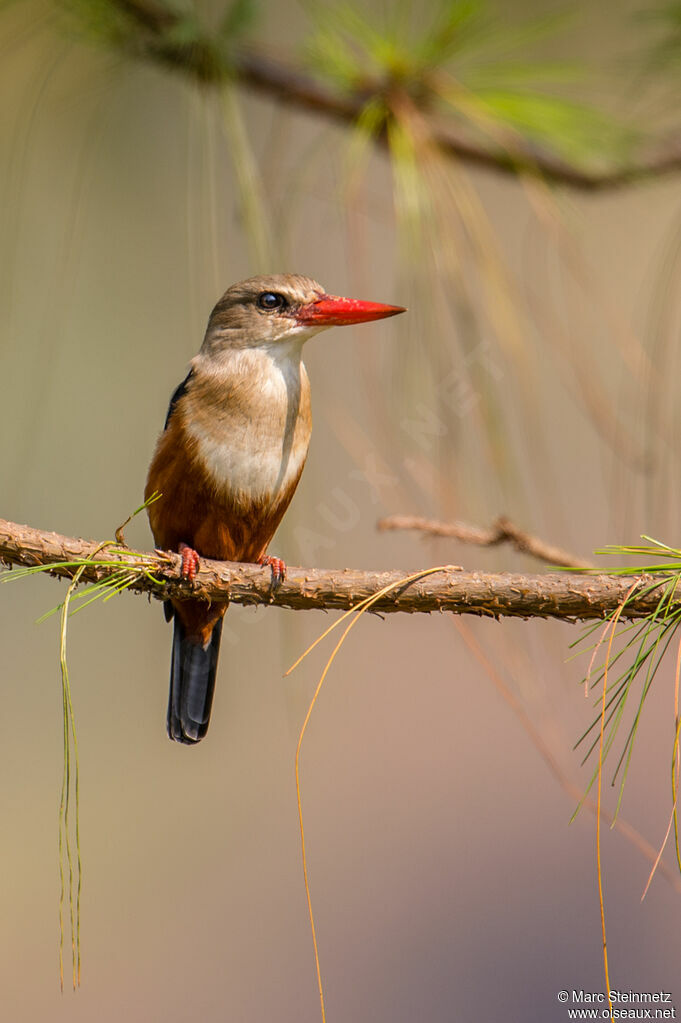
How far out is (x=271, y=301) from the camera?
206 centimetres

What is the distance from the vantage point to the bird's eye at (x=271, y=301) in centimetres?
205

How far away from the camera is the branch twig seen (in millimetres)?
1316

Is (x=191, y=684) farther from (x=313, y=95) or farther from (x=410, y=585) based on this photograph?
(x=313, y=95)

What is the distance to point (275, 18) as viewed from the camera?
2.08 m

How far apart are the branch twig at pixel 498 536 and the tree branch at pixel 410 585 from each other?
9cm

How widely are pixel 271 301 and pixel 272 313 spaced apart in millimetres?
26

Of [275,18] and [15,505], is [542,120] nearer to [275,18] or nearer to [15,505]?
[275,18]

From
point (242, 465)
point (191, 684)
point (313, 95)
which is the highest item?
point (313, 95)

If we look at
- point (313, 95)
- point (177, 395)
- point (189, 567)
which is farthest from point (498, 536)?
point (177, 395)

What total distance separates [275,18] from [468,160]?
62cm

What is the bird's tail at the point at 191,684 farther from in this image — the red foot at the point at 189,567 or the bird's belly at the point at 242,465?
the red foot at the point at 189,567

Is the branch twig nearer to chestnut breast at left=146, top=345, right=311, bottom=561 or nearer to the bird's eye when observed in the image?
chestnut breast at left=146, top=345, right=311, bottom=561

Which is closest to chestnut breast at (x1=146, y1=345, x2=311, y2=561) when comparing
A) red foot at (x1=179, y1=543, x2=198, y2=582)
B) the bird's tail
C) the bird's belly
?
the bird's belly

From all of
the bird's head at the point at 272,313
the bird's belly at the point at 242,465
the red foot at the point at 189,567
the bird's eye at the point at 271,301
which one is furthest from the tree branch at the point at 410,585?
the bird's eye at the point at 271,301
